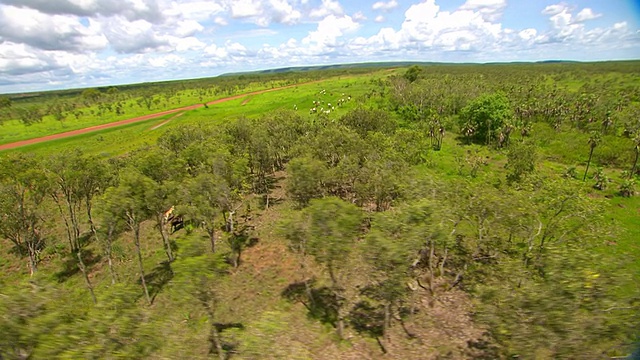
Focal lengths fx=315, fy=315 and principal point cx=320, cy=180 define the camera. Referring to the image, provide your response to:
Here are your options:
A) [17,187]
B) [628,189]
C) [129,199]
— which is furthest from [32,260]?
[628,189]

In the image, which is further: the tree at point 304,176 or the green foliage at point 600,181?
the green foliage at point 600,181

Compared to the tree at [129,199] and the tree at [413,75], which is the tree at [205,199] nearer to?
the tree at [129,199]

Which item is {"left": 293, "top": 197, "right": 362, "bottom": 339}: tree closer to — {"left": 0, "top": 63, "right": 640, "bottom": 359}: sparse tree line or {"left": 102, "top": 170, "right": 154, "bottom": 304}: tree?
{"left": 0, "top": 63, "right": 640, "bottom": 359}: sparse tree line

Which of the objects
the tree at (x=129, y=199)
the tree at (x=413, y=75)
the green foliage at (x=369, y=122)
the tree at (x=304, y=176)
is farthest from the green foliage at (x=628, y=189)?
the tree at (x=413, y=75)

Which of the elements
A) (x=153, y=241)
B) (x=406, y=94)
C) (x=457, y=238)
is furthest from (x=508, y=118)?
(x=153, y=241)

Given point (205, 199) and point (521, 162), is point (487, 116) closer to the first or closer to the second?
point (521, 162)

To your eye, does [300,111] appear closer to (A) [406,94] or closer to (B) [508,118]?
(A) [406,94]
